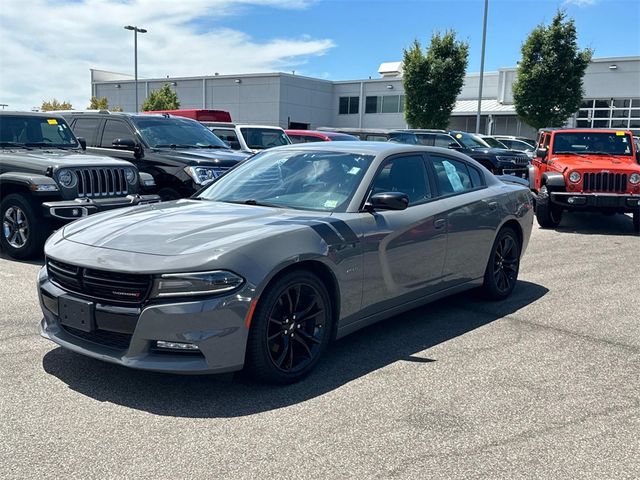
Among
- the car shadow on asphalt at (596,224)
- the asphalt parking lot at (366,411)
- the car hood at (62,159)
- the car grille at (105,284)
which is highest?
the car hood at (62,159)

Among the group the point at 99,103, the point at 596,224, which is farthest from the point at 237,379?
the point at 99,103

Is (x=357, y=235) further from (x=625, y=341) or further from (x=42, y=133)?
(x=42, y=133)

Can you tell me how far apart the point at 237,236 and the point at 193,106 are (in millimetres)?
60188

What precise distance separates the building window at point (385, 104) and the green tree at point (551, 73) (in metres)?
21.3

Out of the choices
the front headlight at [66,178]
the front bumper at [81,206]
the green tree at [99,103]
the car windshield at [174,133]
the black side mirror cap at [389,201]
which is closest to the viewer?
the black side mirror cap at [389,201]

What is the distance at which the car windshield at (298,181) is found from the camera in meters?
4.78

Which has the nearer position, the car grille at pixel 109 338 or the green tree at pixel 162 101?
the car grille at pixel 109 338

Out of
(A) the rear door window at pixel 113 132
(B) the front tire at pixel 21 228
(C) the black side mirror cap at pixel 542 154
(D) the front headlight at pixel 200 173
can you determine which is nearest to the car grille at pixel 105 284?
(B) the front tire at pixel 21 228

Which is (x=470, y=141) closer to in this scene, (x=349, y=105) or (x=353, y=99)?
(x=353, y=99)

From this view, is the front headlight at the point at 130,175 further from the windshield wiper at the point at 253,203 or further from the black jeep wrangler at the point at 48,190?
the windshield wiper at the point at 253,203

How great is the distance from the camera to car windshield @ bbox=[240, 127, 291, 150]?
15.4 meters

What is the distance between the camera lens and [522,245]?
6.72m

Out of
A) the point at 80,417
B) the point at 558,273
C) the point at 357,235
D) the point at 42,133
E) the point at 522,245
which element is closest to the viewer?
the point at 80,417

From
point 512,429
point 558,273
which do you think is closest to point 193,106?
point 558,273
